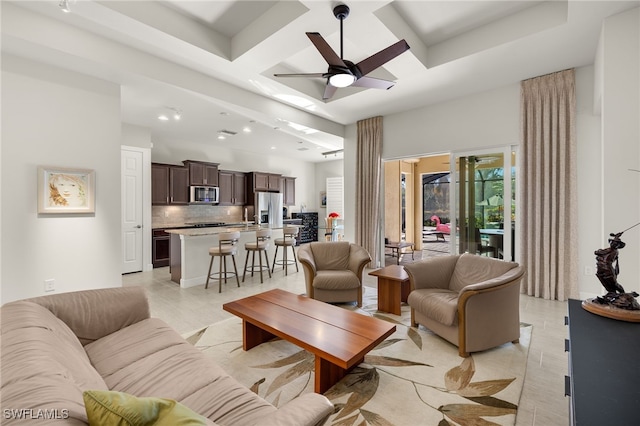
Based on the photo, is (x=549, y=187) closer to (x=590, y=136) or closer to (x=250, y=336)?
(x=590, y=136)

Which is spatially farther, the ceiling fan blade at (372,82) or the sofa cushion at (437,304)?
the ceiling fan blade at (372,82)

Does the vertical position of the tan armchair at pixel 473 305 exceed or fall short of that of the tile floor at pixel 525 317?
it exceeds it

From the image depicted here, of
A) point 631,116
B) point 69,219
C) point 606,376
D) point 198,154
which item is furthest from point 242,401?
point 198,154

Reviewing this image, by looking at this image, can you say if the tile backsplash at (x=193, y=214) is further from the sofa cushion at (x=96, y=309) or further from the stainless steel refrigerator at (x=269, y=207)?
the sofa cushion at (x=96, y=309)

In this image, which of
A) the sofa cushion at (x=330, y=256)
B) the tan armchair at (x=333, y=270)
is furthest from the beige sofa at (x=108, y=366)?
the sofa cushion at (x=330, y=256)

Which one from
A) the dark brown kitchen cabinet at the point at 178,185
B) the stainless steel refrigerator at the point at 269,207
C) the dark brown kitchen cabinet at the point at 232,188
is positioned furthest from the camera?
the stainless steel refrigerator at the point at 269,207

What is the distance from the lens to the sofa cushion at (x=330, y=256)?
410 centimetres

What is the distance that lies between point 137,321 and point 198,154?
20.8 ft

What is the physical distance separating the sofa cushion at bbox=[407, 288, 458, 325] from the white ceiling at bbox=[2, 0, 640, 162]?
2.71 meters

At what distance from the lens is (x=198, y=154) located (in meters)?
7.69

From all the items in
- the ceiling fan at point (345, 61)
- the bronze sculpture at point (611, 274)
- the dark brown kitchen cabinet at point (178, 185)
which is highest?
the ceiling fan at point (345, 61)

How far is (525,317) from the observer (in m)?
3.38

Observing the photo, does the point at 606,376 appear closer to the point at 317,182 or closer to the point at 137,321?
the point at 137,321

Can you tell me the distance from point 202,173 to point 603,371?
7606mm
